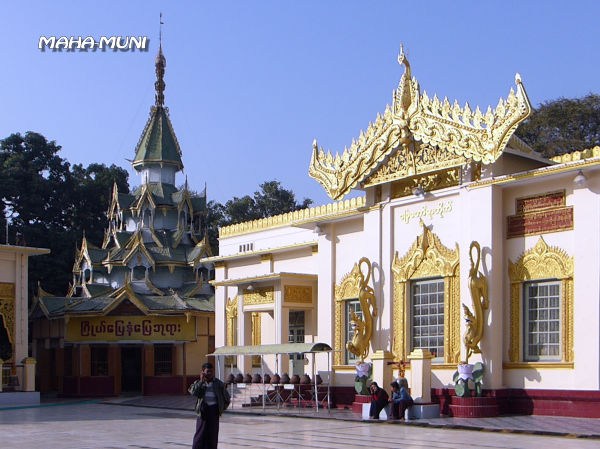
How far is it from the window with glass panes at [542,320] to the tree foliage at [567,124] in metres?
21.3

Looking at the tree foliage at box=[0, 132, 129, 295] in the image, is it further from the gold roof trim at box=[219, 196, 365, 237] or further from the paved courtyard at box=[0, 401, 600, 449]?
the paved courtyard at box=[0, 401, 600, 449]

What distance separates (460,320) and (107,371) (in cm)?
1612

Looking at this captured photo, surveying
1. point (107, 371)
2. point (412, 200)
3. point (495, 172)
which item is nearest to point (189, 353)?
point (107, 371)

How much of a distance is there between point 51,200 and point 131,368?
1186 cm

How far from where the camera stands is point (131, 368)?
105ft

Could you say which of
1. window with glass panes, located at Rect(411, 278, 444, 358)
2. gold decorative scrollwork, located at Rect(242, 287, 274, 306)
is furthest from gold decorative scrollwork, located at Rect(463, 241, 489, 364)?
gold decorative scrollwork, located at Rect(242, 287, 274, 306)

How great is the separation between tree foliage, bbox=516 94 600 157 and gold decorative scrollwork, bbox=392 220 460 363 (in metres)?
19.8

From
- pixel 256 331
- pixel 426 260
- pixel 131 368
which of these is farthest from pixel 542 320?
pixel 131 368

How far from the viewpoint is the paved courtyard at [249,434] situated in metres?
12.2

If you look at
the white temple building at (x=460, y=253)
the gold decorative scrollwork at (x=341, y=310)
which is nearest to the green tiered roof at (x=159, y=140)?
the white temple building at (x=460, y=253)

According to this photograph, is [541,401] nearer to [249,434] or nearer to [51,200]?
[249,434]

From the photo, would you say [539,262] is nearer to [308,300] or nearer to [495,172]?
[495,172]

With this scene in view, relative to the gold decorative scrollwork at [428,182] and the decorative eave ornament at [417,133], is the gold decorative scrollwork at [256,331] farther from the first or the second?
the gold decorative scrollwork at [428,182]

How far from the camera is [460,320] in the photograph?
17438 mm
